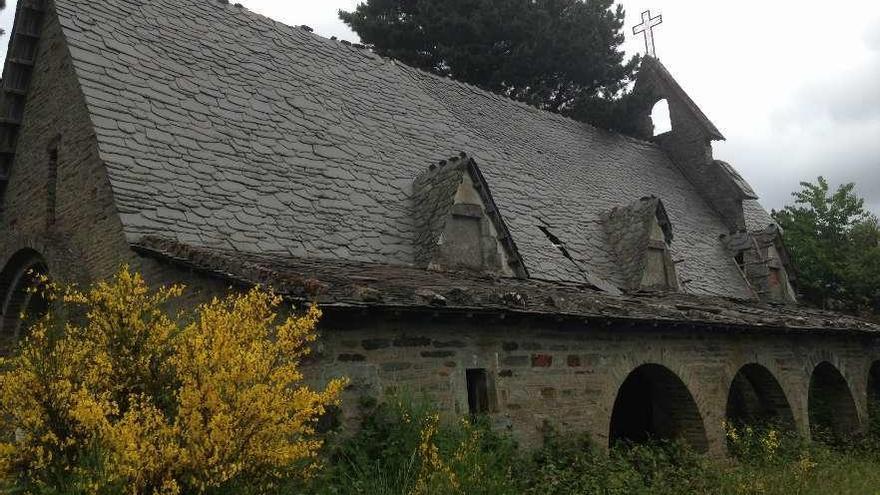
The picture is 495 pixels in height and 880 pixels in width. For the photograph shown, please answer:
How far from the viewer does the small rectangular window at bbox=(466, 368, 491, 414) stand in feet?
27.3

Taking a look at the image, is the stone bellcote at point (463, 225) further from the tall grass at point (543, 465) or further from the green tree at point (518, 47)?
the green tree at point (518, 47)

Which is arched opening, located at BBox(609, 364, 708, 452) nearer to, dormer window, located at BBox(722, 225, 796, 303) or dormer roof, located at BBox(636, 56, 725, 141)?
dormer window, located at BBox(722, 225, 796, 303)

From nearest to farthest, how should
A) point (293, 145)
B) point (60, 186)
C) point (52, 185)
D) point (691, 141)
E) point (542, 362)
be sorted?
1. point (542, 362)
2. point (60, 186)
3. point (52, 185)
4. point (293, 145)
5. point (691, 141)

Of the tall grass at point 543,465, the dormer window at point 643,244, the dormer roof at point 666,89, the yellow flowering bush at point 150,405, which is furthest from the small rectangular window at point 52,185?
Answer: the dormer roof at point 666,89

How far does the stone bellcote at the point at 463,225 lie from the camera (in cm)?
1074

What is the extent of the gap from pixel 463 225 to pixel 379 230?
129 centimetres

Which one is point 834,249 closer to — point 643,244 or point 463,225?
point 643,244

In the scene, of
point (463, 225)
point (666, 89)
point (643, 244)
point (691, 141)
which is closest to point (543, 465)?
point (463, 225)

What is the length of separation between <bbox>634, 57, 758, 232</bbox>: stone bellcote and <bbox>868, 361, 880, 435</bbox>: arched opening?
15.5ft

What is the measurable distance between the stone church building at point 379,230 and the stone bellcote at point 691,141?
4.91m

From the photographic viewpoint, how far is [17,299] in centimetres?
1060

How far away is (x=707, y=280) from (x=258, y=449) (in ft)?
44.3

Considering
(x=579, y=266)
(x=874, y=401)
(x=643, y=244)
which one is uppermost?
(x=643, y=244)

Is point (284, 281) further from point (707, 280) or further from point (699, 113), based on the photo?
point (699, 113)
